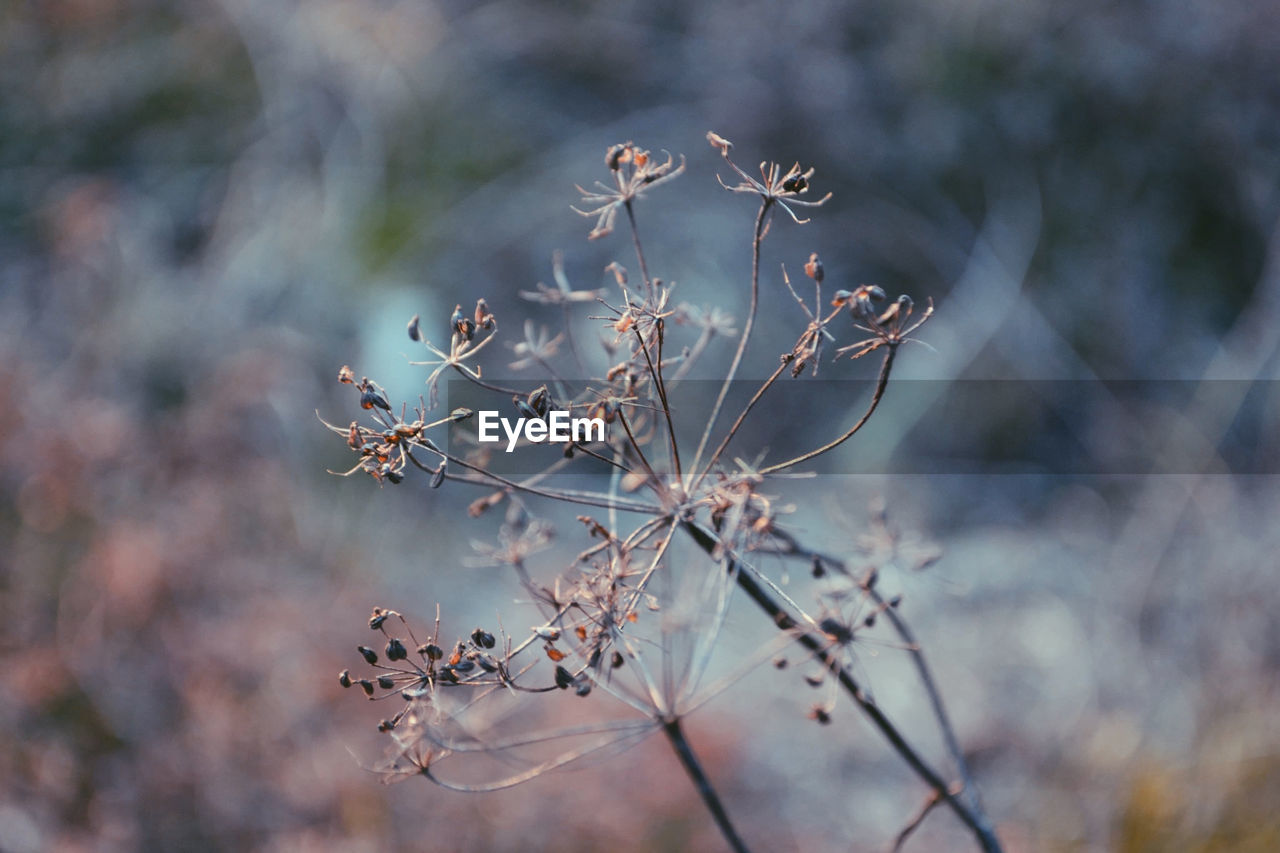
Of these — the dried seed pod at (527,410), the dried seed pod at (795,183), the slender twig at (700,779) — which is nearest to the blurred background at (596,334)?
the slender twig at (700,779)

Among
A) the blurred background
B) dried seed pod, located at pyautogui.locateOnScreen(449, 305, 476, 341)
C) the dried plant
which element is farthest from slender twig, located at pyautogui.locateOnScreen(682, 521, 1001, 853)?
the blurred background

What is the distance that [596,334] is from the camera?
4.71 meters

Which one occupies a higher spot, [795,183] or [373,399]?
[795,183]

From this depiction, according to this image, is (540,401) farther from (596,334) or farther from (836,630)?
(596,334)

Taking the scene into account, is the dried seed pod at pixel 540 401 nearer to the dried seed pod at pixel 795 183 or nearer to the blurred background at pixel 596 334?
the dried seed pod at pixel 795 183

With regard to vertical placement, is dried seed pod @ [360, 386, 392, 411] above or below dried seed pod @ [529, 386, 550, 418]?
below

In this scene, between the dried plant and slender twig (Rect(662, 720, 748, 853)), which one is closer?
the dried plant

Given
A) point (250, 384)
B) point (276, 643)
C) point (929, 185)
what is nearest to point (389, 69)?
point (250, 384)

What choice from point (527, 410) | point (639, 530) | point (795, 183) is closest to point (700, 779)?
point (639, 530)

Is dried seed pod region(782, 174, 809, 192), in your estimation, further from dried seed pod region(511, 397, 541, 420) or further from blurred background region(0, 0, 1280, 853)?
blurred background region(0, 0, 1280, 853)

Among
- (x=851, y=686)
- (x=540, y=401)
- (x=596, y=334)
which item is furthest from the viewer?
(x=596, y=334)

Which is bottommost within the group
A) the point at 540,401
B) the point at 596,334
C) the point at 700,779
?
the point at 700,779

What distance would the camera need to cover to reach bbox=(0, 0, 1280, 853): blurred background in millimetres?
3039

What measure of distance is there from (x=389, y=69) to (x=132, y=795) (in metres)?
4.75
